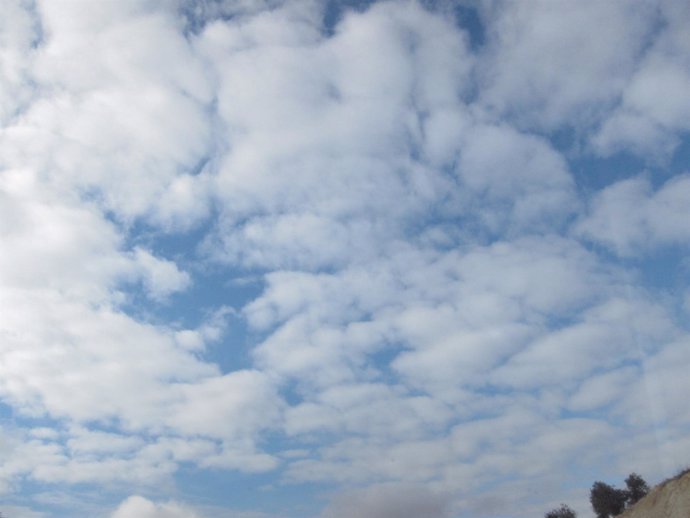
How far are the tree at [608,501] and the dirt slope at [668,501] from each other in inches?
1716

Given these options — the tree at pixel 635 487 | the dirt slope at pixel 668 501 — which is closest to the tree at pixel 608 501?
the tree at pixel 635 487

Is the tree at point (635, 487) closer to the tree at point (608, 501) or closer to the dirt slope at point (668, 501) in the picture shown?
the tree at point (608, 501)

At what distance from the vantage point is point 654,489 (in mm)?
46688

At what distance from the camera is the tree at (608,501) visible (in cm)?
8612

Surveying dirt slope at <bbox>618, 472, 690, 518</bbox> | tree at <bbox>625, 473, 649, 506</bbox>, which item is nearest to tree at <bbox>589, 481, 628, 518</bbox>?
tree at <bbox>625, 473, 649, 506</bbox>

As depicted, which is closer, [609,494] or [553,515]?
[609,494]

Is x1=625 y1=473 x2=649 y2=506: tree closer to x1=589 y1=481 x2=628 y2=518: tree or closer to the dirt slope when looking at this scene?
x1=589 y1=481 x2=628 y2=518: tree

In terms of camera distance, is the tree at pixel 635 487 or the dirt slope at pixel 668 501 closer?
the dirt slope at pixel 668 501

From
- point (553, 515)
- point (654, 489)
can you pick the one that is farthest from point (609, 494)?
point (654, 489)

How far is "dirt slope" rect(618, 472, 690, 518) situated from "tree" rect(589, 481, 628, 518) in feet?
143

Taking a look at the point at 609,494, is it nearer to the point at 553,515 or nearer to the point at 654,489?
the point at 553,515

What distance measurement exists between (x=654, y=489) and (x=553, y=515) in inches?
2187

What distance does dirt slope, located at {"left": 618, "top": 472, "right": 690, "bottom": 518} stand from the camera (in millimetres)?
42475

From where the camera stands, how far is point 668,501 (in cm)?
4391
